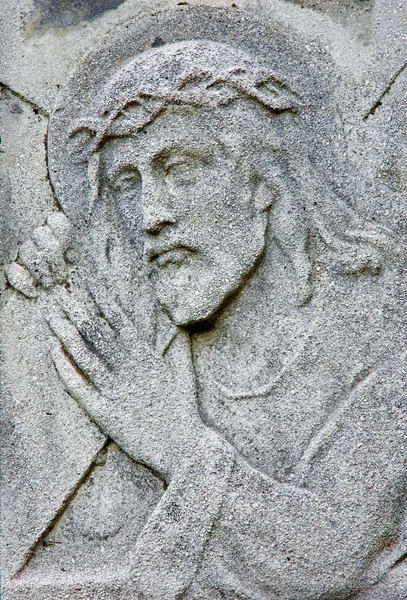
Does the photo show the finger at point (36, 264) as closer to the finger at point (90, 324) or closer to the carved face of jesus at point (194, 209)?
the finger at point (90, 324)

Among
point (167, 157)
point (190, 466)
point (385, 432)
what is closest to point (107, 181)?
point (167, 157)

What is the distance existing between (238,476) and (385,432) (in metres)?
0.47

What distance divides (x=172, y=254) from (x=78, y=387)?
0.51 m

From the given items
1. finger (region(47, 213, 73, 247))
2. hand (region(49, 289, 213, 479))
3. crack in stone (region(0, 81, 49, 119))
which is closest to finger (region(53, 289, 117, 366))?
hand (region(49, 289, 213, 479))

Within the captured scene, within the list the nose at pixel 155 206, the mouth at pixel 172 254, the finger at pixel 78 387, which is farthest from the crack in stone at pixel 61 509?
the nose at pixel 155 206

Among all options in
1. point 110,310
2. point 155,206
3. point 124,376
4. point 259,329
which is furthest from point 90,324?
point 259,329

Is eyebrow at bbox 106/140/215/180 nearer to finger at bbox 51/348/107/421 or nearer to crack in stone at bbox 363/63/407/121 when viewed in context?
crack in stone at bbox 363/63/407/121

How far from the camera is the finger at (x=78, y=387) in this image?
2598 millimetres

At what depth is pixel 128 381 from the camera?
8.54ft

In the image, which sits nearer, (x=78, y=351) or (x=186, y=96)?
(x=186, y=96)

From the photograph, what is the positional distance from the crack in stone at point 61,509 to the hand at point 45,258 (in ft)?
1.80

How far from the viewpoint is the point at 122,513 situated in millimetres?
2629

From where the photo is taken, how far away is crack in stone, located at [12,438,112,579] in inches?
103

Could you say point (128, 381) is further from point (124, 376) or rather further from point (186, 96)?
point (186, 96)
